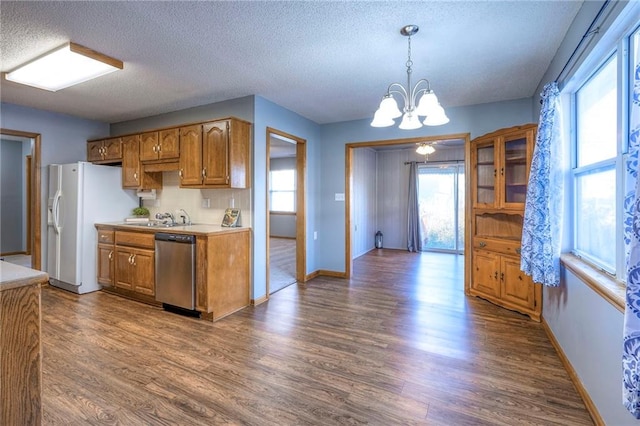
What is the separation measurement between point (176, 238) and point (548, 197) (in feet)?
11.5

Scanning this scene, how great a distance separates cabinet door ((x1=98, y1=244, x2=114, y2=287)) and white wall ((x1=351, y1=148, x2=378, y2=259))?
4196 mm

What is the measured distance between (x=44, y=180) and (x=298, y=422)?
16.3ft

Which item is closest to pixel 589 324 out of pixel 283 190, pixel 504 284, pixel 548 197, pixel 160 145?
pixel 548 197

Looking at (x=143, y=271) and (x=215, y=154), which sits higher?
(x=215, y=154)

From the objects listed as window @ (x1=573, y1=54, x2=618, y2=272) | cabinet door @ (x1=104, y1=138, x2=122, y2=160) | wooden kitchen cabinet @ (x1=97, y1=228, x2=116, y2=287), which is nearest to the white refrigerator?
wooden kitchen cabinet @ (x1=97, y1=228, x2=116, y2=287)

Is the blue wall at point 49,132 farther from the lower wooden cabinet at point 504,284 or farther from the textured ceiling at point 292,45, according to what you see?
the lower wooden cabinet at point 504,284

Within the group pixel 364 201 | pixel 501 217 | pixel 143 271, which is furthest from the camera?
pixel 364 201

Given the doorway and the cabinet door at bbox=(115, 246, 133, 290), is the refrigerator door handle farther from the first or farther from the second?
the doorway

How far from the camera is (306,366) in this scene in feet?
7.57

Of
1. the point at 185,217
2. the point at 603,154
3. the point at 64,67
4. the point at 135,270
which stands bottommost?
the point at 135,270

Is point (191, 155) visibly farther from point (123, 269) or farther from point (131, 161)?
point (123, 269)

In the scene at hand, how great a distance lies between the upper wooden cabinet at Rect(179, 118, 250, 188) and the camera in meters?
3.44

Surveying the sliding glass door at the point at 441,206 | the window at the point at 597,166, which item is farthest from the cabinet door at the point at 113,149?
the sliding glass door at the point at 441,206

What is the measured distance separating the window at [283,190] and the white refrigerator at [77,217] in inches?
208
